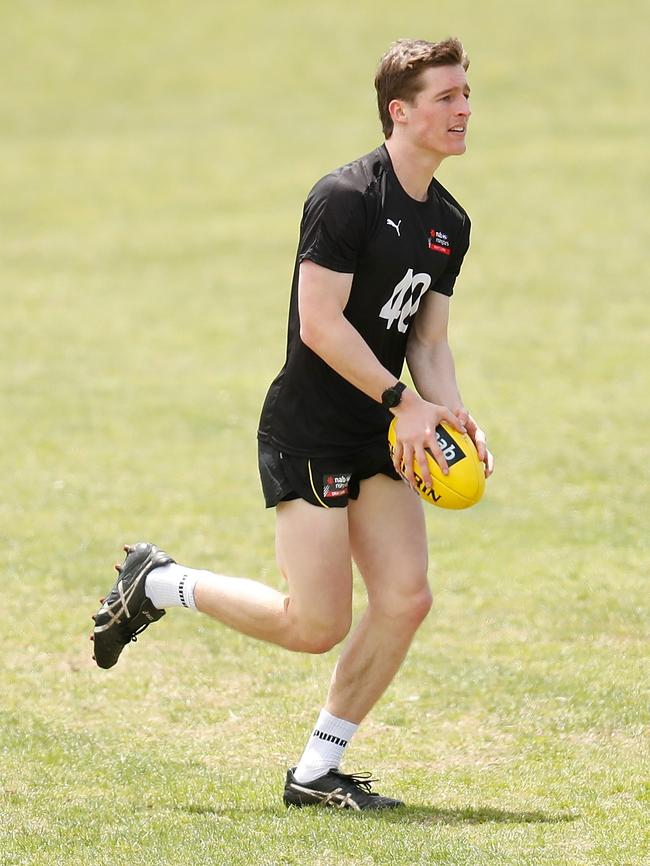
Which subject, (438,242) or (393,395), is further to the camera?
(438,242)

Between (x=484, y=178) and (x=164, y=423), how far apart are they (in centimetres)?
1252

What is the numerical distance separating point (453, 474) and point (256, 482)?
6261mm

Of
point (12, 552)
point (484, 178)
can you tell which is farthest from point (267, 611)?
point (484, 178)

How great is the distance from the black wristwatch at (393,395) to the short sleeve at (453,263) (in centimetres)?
64

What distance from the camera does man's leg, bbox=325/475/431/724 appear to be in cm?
541

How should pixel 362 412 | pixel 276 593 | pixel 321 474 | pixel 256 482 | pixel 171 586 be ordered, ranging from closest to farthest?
pixel 321 474, pixel 362 412, pixel 276 593, pixel 171 586, pixel 256 482

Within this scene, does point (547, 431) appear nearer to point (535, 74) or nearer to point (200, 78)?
point (535, 74)

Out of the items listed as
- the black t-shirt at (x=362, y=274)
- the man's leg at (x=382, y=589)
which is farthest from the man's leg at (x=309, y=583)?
the black t-shirt at (x=362, y=274)

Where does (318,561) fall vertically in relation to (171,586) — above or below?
Result: above

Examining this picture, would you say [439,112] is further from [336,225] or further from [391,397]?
[391,397]

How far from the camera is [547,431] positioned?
41.8 feet

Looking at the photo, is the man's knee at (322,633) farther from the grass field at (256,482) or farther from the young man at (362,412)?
the grass field at (256,482)

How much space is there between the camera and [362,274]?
5.32 m

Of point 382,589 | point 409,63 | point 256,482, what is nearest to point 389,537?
point 382,589
